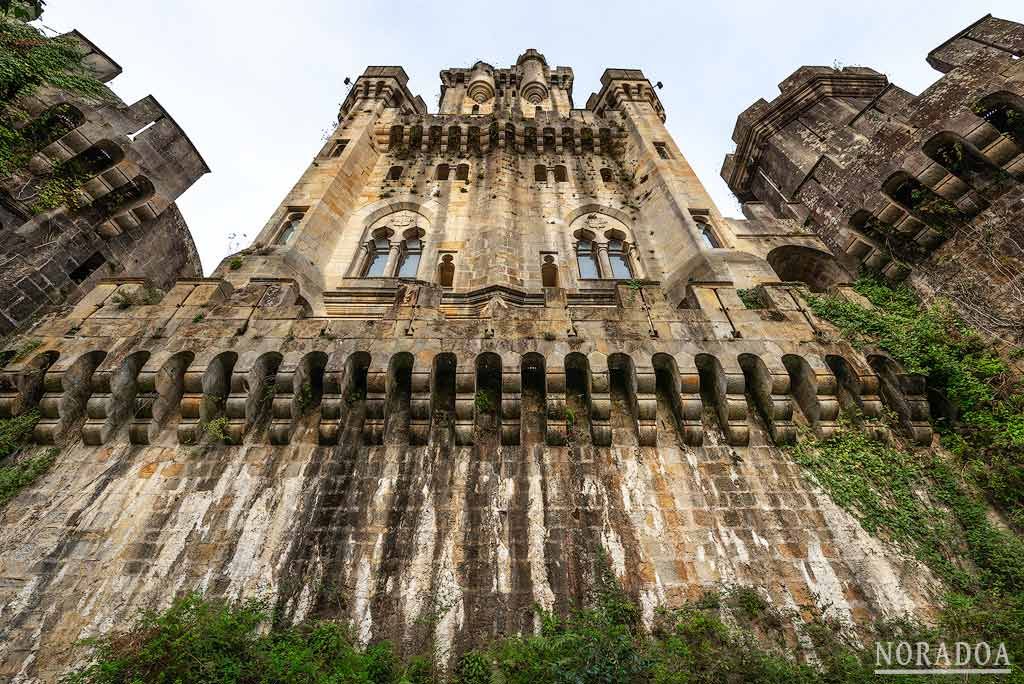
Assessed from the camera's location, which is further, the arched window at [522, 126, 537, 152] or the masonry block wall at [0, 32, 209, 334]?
the arched window at [522, 126, 537, 152]

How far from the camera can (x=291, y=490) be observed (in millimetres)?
7070

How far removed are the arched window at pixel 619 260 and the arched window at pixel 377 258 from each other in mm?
6974

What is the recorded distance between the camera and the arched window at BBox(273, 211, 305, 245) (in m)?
13.4

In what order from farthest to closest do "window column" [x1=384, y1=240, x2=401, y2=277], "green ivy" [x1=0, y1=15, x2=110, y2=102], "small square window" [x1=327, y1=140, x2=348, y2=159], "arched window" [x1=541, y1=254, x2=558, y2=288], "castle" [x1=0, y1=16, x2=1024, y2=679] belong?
1. "small square window" [x1=327, y1=140, x2=348, y2=159]
2. "window column" [x1=384, y1=240, x2=401, y2=277]
3. "arched window" [x1=541, y1=254, x2=558, y2=288]
4. "green ivy" [x1=0, y1=15, x2=110, y2=102]
5. "castle" [x1=0, y1=16, x2=1024, y2=679]

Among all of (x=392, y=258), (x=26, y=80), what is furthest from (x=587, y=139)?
(x=26, y=80)

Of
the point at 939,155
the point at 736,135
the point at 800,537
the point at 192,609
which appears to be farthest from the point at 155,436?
the point at 736,135

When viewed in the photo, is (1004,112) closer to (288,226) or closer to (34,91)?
(288,226)

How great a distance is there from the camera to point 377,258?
48.7 feet

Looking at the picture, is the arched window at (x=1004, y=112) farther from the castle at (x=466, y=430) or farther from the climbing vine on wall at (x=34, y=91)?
the climbing vine on wall at (x=34, y=91)

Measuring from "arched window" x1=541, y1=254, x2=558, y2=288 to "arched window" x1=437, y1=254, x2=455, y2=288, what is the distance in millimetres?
2581

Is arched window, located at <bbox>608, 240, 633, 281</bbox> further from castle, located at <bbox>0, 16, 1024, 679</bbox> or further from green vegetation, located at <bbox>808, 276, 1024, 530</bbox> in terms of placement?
green vegetation, located at <bbox>808, 276, 1024, 530</bbox>

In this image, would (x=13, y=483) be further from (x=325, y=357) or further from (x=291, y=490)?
(x=325, y=357)

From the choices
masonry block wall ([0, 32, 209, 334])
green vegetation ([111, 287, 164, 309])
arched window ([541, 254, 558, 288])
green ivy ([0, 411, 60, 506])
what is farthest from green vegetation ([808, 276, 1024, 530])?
masonry block wall ([0, 32, 209, 334])

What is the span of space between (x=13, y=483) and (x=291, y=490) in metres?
3.99
